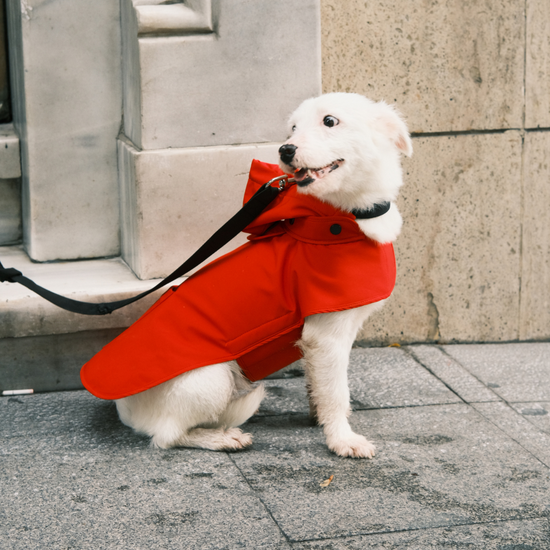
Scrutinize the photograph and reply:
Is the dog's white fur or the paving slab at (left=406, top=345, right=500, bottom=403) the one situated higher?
the dog's white fur

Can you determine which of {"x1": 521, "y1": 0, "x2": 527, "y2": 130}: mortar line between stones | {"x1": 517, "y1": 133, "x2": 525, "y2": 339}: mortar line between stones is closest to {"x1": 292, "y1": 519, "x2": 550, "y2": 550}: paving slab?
{"x1": 517, "y1": 133, "x2": 525, "y2": 339}: mortar line between stones

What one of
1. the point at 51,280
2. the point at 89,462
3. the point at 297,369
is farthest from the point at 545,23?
the point at 89,462

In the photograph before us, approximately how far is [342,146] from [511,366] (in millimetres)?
2212

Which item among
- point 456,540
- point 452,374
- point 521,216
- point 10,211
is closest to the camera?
point 456,540

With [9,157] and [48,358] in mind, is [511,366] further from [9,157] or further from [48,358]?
[9,157]

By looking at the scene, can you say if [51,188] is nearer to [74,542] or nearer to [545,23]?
[74,542]

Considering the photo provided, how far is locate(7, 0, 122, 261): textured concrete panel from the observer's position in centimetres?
405

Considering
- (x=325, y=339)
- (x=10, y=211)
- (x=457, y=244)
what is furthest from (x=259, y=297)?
(x=10, y=211)

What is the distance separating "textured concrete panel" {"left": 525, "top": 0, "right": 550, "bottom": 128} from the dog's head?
186 centimetres

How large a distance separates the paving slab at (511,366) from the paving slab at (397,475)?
0.46 metres

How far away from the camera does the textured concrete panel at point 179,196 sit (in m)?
3.91

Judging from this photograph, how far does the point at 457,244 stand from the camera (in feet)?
15.1

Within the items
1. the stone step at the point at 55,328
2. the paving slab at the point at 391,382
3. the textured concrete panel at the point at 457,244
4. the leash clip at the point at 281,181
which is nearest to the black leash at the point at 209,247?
the leash clip at the point at 281,181

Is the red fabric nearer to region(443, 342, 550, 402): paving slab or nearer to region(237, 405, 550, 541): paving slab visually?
region(237, 405, 550, 541): paving slab
